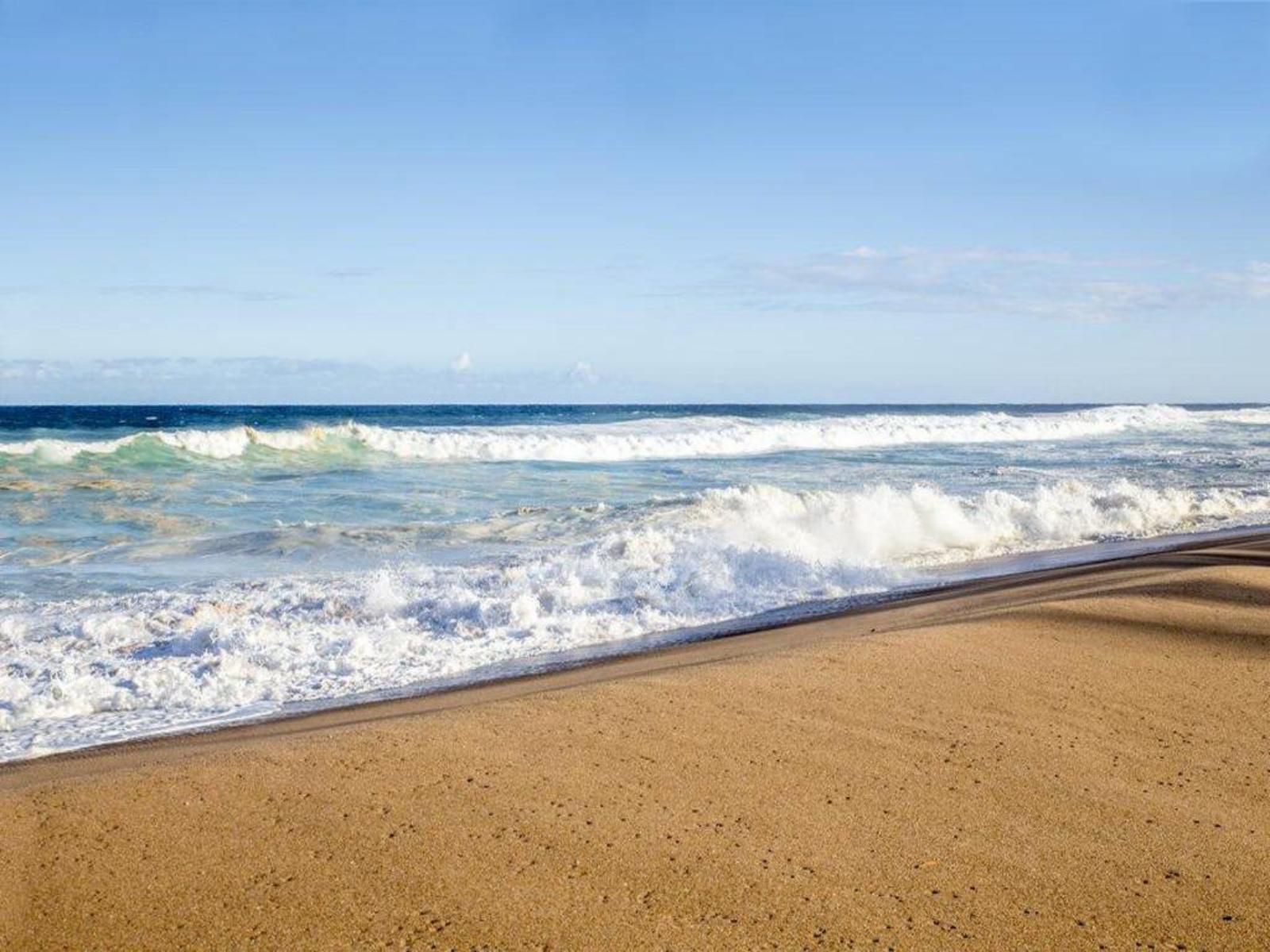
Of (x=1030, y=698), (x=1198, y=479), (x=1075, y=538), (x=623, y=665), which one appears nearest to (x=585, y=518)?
(x=1075, y=538)

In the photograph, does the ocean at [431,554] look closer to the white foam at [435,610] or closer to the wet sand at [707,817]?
the white foam at [435,610]

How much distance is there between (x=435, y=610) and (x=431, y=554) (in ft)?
11.6

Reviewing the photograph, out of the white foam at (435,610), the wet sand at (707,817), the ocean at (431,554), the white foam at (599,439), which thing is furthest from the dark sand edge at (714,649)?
the white foam at (599,439)

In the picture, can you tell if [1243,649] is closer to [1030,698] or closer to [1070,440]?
[1030,698]

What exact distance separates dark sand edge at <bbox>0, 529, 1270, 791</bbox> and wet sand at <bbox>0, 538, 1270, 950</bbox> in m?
0.10

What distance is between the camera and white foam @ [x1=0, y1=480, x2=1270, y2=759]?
22.4ft

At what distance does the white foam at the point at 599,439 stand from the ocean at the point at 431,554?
2.22 feet

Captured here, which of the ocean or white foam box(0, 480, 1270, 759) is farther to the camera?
the ocean

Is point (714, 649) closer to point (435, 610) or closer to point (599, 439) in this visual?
point (435, 610)

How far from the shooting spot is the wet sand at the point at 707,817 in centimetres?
314

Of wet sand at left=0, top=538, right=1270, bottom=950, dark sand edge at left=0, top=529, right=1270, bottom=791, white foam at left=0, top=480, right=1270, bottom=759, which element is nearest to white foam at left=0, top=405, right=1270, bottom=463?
white foam at left=0, top=480, right=1270, bottom=759

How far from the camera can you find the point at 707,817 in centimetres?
384

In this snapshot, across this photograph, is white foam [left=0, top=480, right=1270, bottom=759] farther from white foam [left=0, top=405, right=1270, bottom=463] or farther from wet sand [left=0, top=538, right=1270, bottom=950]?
white foam [left=0, top=405, right=1270, bottom=463]

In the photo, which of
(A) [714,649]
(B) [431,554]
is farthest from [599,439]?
(A) [714,649]
